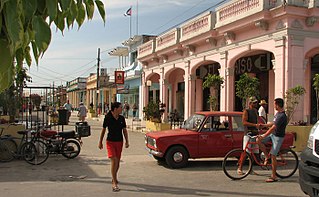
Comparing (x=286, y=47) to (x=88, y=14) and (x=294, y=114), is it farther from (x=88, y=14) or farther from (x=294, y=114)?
(x=88, y=14)

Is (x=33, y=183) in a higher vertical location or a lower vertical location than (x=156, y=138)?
lower

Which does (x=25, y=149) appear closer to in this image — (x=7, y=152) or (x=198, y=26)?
(x=7, y=152)

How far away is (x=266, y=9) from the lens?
15609mm

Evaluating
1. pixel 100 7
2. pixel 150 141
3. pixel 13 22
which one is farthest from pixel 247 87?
pixel 13 22

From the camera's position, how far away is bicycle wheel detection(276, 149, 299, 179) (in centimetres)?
931

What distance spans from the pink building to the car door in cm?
549

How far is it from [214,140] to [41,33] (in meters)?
9.51

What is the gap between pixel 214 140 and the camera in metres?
10.8

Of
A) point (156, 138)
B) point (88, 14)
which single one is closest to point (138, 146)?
point (156, 138)

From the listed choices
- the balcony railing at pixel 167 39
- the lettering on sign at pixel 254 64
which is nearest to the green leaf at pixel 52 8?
the lettering on sign at pixel 254 64

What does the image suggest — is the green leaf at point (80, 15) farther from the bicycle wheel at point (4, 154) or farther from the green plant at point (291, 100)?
the green plant at point (291, 100)

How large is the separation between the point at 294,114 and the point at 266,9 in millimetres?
4380

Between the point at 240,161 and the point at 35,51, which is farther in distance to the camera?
the point at 240,161

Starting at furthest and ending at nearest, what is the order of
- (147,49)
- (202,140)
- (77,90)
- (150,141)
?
(77,90) < (147,49) < (150,141) < (202,140)
